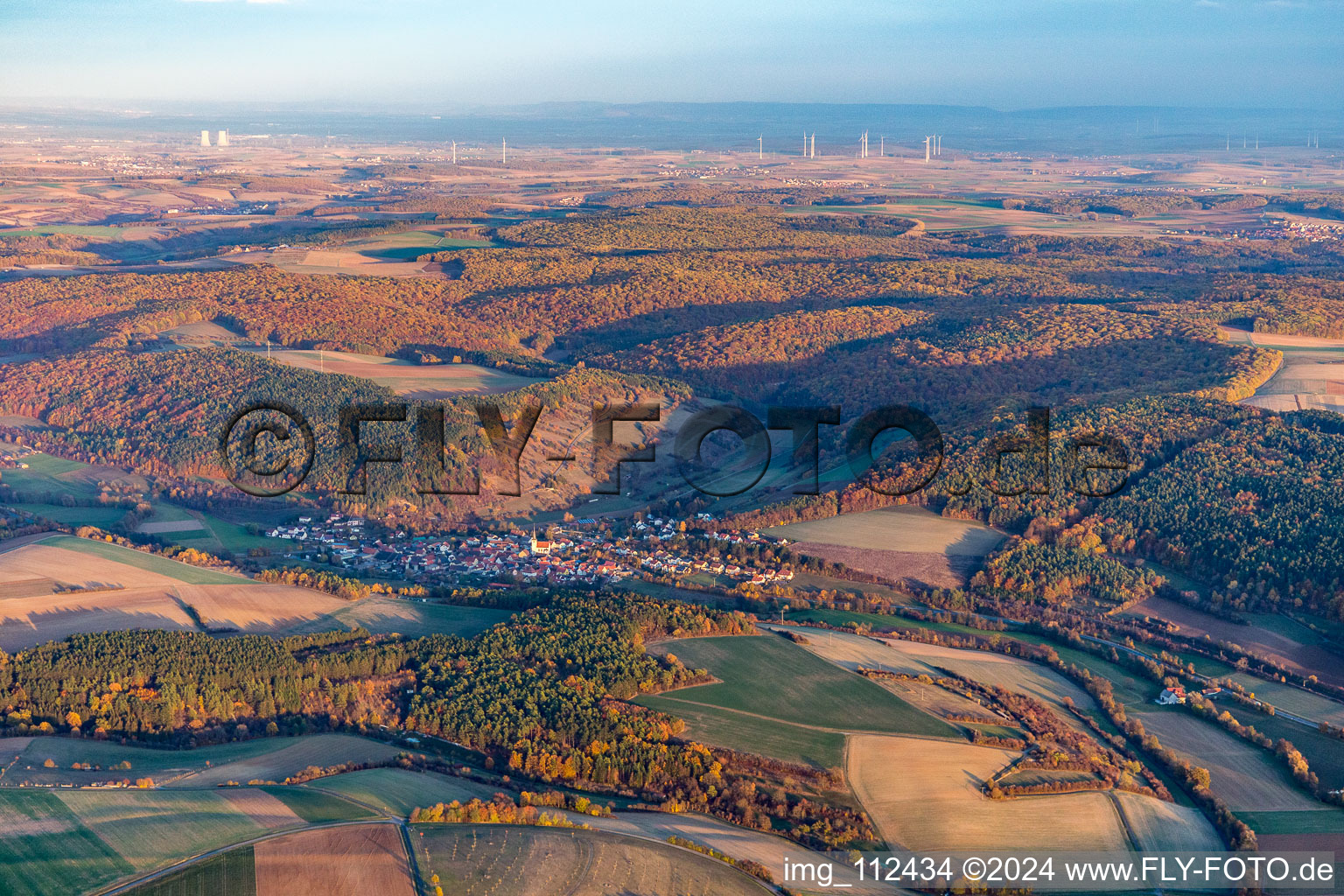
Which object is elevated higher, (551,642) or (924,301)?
(924,301)

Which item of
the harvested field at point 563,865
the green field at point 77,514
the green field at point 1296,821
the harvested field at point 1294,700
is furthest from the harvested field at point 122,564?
the harvested field at point 1294,700

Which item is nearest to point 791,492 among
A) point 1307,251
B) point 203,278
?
point 203,278

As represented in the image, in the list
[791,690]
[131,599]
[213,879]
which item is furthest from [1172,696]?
[131,599]

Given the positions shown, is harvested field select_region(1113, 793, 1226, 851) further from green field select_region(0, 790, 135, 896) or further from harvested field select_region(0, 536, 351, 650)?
harvested field select_region(0, 536, 351, 650)

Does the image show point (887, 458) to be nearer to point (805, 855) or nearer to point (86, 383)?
point (805, 855)

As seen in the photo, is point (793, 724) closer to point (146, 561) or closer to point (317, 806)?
point (317, 806)

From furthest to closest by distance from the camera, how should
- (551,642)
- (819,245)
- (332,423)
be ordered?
1. (819,245)
2. (332,423)
3. (551,642)

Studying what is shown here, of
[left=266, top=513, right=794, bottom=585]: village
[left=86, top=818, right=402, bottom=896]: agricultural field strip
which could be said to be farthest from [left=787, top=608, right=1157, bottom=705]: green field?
[left=86, top=818, right=402, bottom=896]: agricultural field strip
